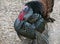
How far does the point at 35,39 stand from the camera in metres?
1.87

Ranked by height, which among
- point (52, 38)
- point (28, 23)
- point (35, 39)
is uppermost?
point (28, 23)

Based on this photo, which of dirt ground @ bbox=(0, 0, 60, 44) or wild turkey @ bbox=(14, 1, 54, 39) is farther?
dirt ground @ bbox=(0, 0, 60, 44)

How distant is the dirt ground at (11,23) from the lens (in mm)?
2232

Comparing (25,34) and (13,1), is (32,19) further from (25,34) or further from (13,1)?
(13,1)

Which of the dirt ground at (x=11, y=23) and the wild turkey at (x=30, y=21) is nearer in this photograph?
the wild turkey at (x=30, y=21)

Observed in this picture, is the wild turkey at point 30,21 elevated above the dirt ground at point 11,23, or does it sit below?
above

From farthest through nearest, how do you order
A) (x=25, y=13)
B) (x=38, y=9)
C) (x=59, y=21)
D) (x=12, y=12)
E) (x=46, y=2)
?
(x=12, y=12)
(x=59, y=21)
(x=46, y=2)
(x=38, y=9)
(x=25, y=13)

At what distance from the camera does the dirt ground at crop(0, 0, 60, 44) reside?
2.23m

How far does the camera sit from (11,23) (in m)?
2.50

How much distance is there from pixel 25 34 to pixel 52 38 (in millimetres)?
559

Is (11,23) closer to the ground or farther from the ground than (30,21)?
closer to the ground

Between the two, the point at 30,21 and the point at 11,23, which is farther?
the point at 11,23

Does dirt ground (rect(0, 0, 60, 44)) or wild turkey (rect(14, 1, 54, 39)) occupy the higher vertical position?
wild turkey (rect(14, 1, 54, 39))

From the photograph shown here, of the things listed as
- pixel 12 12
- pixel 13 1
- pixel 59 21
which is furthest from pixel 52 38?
pixel 13 1
